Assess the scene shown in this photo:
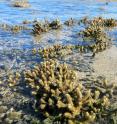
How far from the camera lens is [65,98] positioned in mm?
7930

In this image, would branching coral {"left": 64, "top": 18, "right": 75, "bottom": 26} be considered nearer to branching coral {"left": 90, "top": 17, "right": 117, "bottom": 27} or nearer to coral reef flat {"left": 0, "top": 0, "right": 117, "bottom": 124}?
coral reef flat {"left": 0, "top": 0, "right": 117, "bottom": 124}

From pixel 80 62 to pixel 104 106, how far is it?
3380 mm

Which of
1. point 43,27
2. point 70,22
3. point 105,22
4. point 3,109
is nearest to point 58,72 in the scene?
point 3,109

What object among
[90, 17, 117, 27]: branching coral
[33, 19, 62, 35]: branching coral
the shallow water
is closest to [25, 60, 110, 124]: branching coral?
the shallow water

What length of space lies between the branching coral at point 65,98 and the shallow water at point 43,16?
8.61 ft

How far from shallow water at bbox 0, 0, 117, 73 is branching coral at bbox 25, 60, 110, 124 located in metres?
2.62

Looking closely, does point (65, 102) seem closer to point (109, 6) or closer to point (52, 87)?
point (52, 87)

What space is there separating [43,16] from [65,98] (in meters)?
12.5

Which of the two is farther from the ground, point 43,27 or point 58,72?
point 43,27

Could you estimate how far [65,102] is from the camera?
7.87 m

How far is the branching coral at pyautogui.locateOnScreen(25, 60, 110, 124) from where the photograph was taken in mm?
7613

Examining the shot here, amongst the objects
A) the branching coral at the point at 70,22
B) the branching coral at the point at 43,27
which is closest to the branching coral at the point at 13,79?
the branching coral at the point at 43,27

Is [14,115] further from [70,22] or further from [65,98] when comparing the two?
[70,22]

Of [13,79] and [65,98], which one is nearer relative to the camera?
[65,98]
